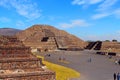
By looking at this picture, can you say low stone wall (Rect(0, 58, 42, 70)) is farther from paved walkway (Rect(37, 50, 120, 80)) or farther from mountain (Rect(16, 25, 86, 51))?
mountain (Rect(16, 25, 86, 51))

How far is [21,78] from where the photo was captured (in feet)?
39.6

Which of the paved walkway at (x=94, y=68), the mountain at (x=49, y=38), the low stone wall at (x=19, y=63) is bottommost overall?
the paved walkway at (x=94, y=68)

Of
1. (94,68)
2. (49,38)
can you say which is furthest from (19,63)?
(49,38)

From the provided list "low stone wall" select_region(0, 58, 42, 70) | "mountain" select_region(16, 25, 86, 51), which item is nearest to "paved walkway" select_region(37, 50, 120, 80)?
"low stone wall" select_region(0, 58, 42, 70)

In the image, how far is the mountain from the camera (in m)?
80.8

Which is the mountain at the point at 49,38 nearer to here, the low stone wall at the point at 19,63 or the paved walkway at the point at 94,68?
the paved walkway at the point at 94,68

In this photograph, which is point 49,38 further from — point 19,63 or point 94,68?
point 19,63

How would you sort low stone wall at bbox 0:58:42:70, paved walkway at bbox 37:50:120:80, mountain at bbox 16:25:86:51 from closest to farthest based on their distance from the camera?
1. low stone wall at bbox 0:58:42:70
2. paved walkway at bbox 37:50:120:80
3. mountain at bbox 16:25:86:51

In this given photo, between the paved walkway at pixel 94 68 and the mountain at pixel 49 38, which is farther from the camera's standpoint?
Answer: the mountain at pixel 49 38

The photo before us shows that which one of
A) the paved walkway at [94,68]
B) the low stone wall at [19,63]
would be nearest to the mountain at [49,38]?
the paved walkway at [94,68]

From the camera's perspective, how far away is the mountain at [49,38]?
80.8 m

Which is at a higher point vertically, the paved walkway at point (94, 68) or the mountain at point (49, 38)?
the mountain at point (49, 38)

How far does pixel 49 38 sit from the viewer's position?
88.5 meters

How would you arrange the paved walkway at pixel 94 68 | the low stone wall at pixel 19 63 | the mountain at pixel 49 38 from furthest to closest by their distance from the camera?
the mountain at pixel 49 38 → the paved walkway at pixel 94 68 → the low stone wall at pixel 19 63
